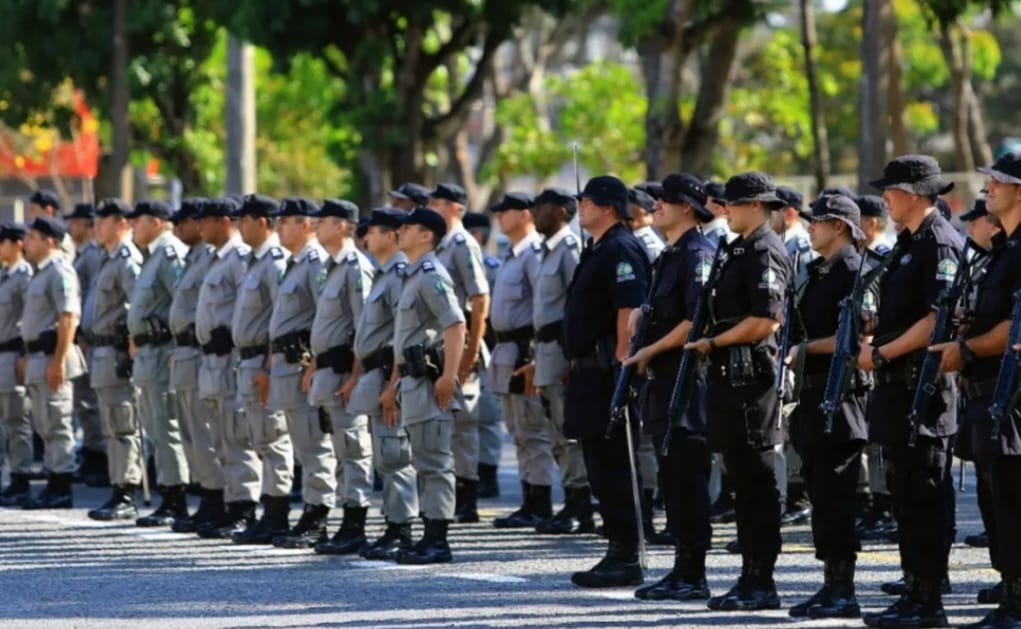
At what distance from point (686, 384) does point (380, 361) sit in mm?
2861

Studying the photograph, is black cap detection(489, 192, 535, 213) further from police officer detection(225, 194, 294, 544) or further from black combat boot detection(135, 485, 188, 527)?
black combat boot detection(135, 485, 188, 527)

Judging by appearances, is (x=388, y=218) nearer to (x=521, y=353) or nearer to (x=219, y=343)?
(x=219, y=343)

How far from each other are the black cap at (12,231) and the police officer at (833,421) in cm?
791

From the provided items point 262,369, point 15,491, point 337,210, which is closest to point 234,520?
point 262,369

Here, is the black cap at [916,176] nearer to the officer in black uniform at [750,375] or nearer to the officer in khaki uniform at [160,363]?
→ the officer in black uniform at [750,375]

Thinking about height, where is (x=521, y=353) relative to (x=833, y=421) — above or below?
above

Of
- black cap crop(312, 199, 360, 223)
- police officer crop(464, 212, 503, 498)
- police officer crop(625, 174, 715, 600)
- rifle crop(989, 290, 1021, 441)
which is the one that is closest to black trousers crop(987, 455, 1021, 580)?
rifle crop(989, 290, 1021, 441)

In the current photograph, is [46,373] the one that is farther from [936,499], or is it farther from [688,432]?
[936,499]

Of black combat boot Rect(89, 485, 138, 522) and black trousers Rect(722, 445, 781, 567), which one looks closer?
black trousers Rect(722, 445, 781, 567)

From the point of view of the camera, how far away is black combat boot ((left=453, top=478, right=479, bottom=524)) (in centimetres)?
1512

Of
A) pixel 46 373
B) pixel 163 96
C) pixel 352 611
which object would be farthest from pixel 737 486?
pixel 163 96

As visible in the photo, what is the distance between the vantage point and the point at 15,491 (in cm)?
1705

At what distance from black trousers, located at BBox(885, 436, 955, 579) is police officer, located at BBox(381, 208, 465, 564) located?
129 inches

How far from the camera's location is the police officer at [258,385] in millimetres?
13953
